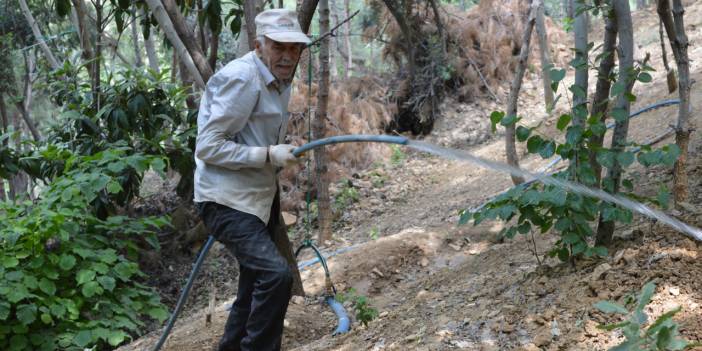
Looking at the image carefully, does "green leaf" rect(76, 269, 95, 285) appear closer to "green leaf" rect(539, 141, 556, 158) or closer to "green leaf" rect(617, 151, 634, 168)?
"green leaf" rect(539, 141, 556, 158)

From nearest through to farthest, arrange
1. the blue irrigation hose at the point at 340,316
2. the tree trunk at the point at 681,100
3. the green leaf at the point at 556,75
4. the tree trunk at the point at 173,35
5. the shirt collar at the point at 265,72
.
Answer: the green leaf at the point at 556,75 < the shirt collar at the point at 265,72 < the tree trunk at the point at 681,100 < the blue irrigation hose at the point at 340,316 < the tree trunk at the point at 173,35

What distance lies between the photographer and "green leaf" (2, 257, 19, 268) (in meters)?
3.86

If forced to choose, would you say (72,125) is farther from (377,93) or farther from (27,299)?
(377,93)

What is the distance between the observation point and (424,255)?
5.83 m

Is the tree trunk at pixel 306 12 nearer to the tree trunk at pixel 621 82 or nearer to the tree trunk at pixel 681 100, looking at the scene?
the tree trunk at pixel 621 82

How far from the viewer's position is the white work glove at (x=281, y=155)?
10.1 feet

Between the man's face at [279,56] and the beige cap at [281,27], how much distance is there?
6cm

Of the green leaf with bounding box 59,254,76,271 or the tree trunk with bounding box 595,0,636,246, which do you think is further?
the green leaf with bounding box 59,254,76,271

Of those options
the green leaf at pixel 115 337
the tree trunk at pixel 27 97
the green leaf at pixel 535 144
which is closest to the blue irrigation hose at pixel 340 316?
the green leaf at pixel 115 337

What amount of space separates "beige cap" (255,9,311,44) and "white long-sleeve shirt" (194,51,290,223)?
146mm

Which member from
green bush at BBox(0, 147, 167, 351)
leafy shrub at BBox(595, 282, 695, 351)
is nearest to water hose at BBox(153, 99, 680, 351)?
green bush at BBox(0, 147, 167, 351)

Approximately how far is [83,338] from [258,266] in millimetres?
1343

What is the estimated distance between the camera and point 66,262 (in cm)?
399

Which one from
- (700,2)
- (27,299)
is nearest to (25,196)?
(27,299)
